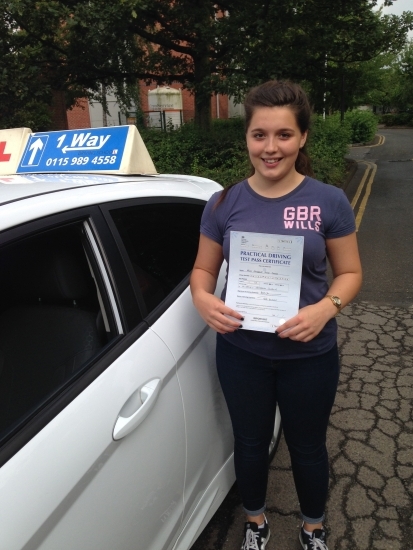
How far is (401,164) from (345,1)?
906 centimetres

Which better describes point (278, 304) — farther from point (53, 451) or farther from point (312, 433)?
point (53, 451)

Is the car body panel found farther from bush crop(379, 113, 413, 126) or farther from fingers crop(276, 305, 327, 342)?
bush crop(379, 113, 413, 126)

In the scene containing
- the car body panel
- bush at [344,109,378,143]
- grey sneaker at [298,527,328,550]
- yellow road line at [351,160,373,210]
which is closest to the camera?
the car body panel

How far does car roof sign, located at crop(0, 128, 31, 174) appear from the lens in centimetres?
232

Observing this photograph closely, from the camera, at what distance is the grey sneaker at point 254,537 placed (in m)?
2.00

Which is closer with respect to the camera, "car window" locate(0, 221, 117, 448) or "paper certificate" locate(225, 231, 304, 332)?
"paper certificate" locate(225, 231, 304, 332)

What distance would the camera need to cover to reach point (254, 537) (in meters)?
2.01

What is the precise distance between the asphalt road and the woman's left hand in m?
1.19

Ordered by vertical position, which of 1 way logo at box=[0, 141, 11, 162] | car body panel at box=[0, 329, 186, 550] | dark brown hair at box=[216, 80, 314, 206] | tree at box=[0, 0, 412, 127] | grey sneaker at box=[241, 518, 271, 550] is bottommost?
grey sneaker at box=[241, 518, 271, 550]

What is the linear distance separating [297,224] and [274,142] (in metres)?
→ 0.28

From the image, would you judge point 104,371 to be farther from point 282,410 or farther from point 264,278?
point 282,410

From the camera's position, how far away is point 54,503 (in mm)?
1146

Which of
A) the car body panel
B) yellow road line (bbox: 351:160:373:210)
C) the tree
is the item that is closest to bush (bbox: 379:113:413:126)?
yellow road line (bbox: 351:160:373:210)

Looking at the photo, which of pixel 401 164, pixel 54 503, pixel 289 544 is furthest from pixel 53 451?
pixel 401 164
